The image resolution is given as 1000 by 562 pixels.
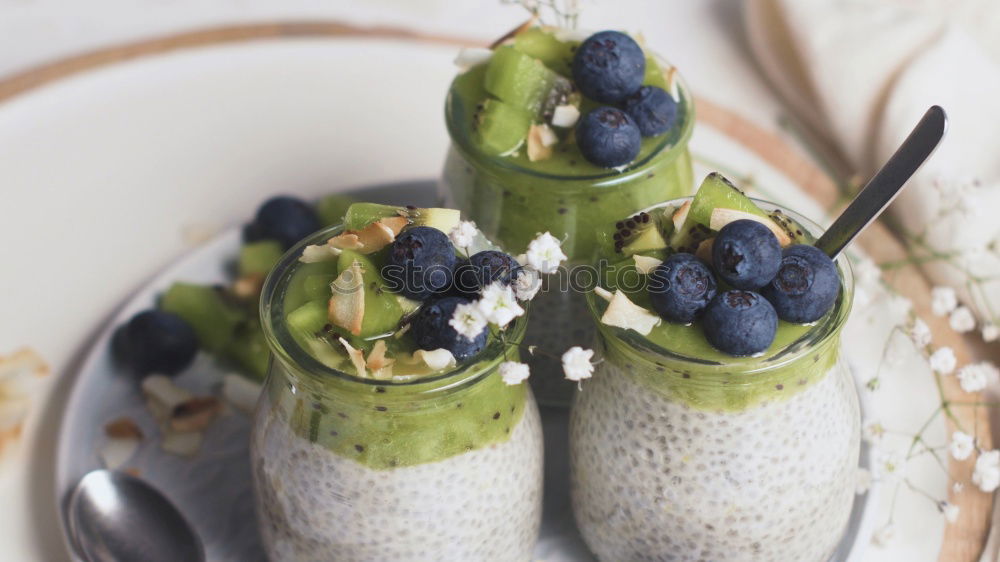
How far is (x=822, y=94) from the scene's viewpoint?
2.16 meters

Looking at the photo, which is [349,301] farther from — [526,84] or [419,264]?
[526,84]

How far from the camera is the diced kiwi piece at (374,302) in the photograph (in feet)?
3.51

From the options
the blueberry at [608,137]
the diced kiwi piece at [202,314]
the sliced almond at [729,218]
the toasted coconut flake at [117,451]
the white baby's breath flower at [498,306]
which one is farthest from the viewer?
the diced kiwi piece at [202,314]

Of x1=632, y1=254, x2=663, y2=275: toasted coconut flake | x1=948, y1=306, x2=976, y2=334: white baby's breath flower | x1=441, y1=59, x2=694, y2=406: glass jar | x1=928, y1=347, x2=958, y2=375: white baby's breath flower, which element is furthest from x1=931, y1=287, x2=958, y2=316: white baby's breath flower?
x1=632, y1=254, x2=663, y2=275: toasted coconut flake

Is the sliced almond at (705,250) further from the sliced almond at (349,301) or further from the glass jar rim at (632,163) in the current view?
the sliced almond at (349,301)

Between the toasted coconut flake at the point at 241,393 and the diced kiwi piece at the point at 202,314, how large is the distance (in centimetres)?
10

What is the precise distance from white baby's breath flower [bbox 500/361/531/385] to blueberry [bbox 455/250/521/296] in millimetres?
85

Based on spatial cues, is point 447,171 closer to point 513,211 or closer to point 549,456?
point 513,211

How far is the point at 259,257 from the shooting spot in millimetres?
1732

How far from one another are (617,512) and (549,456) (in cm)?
28

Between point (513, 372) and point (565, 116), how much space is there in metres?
0.41

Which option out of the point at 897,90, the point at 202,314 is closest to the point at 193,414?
the point at 202,314

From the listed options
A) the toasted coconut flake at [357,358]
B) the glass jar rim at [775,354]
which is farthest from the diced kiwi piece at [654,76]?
the toasted coconut flake at [357,358]

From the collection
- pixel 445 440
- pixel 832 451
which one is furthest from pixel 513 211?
pixel 832 451
